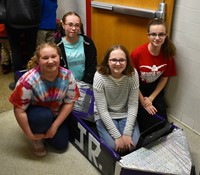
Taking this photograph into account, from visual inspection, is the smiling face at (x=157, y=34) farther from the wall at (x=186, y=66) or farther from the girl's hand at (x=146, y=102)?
the girl's hand at (x=146, y=102)

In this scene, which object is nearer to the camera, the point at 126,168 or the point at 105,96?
the point at 126,168

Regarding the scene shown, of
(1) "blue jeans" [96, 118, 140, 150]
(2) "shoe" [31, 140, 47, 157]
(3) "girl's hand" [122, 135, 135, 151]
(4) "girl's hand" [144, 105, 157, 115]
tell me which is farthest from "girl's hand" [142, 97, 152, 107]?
(2) "shoe" [31, 140, 47, 157]

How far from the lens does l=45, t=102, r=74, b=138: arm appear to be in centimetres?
151

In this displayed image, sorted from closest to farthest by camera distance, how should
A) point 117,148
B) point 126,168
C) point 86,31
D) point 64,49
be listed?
point 126,168 < point 117,148 < point 64,49 < point 86,31

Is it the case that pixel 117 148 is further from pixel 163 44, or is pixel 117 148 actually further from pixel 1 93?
pixel 1 93

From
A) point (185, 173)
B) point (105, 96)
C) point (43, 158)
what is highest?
point (105, 96)

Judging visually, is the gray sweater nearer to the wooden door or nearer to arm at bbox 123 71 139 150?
arm at bbox 123 71 139 150

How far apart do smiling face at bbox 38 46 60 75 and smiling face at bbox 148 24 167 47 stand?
628 mm

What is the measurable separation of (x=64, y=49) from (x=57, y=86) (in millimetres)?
460

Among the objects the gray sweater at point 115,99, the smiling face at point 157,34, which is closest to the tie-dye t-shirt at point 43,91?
the gray sweater at point 115,99

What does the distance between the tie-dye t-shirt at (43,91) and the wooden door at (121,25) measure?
28.9 inches

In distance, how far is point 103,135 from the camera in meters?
1.47

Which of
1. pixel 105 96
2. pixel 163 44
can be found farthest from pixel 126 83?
pixel 163 44

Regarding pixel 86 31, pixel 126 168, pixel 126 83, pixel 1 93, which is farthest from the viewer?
pixel 86 31
